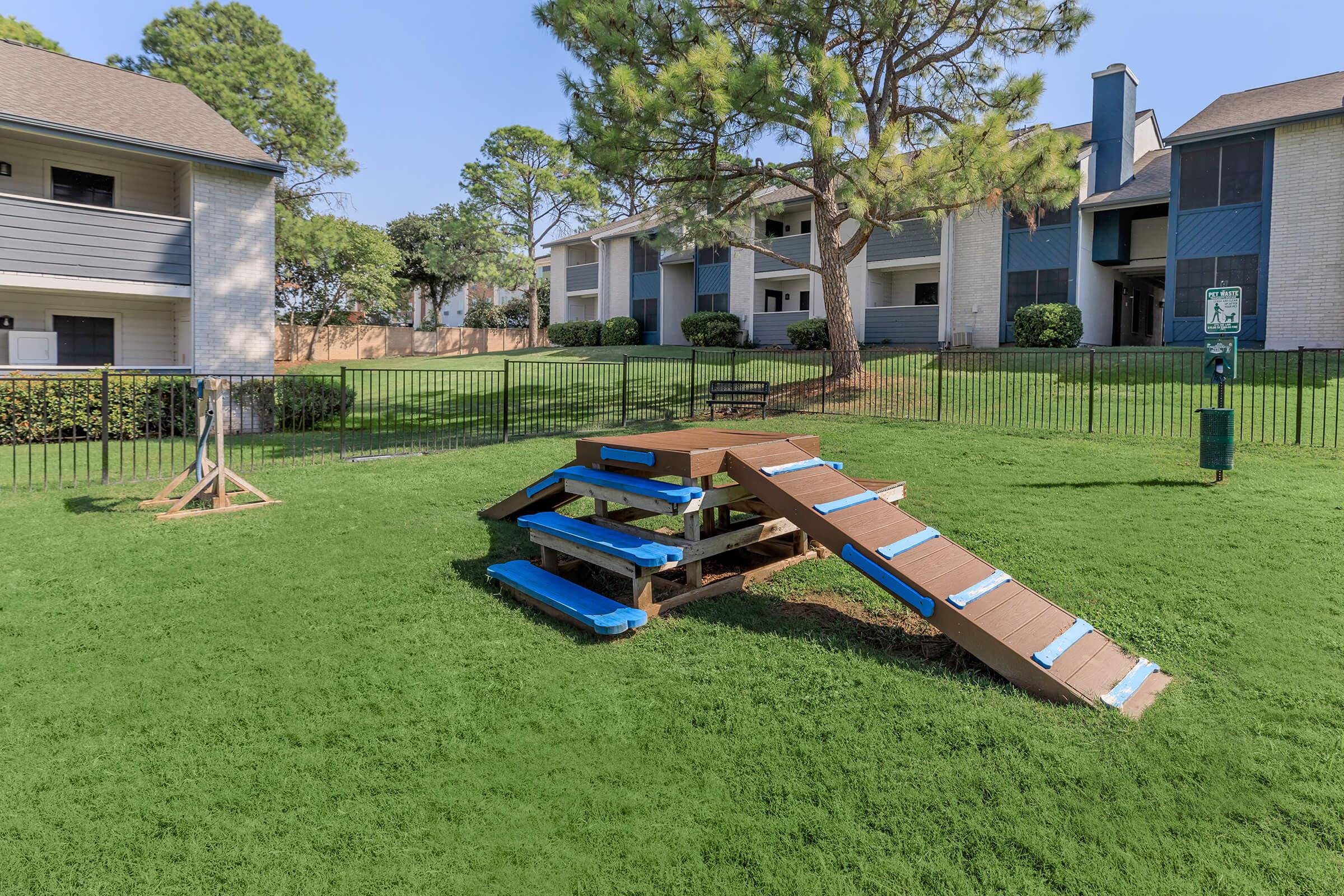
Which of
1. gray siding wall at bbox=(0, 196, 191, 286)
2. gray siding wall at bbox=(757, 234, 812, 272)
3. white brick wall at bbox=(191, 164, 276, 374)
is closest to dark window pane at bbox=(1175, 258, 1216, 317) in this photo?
gray siding wall at bbox=(757, 234, 812, 272)

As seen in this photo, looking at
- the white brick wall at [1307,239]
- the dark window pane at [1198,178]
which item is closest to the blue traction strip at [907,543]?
the white brick wall at [1307,239]

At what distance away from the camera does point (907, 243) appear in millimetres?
26234

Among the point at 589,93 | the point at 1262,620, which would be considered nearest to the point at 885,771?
the point at 1262,620

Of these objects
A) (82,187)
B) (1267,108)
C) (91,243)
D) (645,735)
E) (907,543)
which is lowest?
(645,735)

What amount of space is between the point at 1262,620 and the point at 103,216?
18.6 m

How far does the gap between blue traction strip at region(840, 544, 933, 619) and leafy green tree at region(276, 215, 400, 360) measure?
111ft

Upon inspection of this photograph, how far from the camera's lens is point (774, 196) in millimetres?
30688

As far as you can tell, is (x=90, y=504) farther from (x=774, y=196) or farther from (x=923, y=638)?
(x=774, y=196)

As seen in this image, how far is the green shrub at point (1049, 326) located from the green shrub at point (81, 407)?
21.6m

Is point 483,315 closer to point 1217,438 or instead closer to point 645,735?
point 1217,438

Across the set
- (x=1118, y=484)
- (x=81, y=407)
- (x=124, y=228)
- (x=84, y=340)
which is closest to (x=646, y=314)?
(x=84, y=340)

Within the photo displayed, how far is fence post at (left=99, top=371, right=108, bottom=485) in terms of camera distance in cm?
896

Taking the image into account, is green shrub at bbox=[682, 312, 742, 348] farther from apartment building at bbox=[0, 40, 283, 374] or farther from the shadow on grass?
the shadow on grass

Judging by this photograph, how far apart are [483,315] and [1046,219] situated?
36.7 meters
